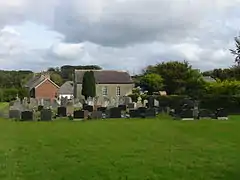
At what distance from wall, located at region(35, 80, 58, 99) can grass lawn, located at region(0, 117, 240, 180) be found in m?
70.4

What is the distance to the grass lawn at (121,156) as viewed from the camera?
34.8 ft

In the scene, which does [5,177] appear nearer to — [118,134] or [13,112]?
[118,134]

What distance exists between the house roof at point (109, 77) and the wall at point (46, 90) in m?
10.2

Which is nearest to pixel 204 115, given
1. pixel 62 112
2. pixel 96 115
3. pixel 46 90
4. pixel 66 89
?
pixel 96 115

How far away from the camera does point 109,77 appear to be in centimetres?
8131

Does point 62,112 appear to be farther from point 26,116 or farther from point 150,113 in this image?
point 150,113

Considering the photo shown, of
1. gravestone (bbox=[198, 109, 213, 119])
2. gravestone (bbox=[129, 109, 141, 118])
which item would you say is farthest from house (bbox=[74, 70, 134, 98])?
gravestone (bbox=[198, 109, 213, 119])

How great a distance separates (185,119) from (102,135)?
1222 centimetres

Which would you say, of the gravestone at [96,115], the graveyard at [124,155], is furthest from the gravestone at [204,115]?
the graveyard at [124,155]

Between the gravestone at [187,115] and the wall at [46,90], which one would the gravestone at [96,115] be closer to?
the gravestone at [187,115]

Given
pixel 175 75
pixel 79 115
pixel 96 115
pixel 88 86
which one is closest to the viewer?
pixel 79 115

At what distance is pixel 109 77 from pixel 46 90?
53.5 feet

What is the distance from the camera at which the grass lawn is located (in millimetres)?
10602

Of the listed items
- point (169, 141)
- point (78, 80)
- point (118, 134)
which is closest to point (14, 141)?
point (118, 134)
